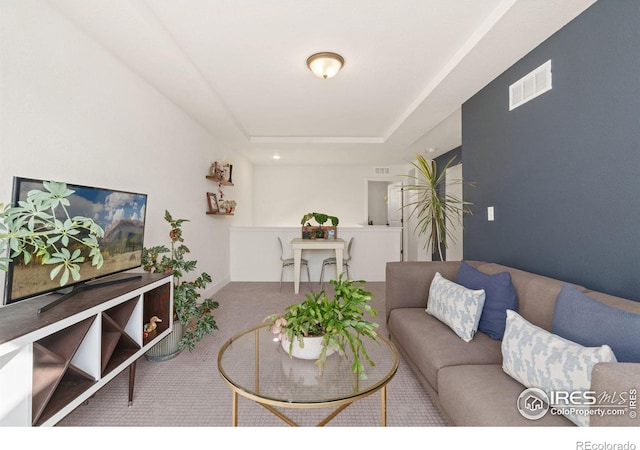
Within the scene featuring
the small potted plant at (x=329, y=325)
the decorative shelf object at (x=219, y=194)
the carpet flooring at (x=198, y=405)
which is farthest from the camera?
the decorative shelf object at (x=219, y=194)

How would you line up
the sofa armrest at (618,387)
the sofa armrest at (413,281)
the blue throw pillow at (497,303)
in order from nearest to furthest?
the sofa armrest at (618,387) < the blue throw pillow at (497,303) < the sofa armrest at (413,281)

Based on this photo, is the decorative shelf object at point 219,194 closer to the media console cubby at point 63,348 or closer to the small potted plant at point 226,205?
the small potted plant at point 226,205

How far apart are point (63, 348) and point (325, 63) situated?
238cm

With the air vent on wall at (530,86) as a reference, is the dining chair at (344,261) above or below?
below

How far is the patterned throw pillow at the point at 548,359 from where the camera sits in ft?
3.26

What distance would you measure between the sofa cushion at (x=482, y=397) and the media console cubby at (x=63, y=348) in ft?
5.55

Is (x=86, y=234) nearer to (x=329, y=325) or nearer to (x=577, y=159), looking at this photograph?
(x=329, y=325)

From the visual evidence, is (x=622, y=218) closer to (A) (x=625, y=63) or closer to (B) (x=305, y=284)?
(A) (x=625, y=63)

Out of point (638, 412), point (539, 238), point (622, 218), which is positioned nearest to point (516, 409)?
point (638, 412)

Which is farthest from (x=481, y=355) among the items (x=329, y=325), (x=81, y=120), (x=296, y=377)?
(x=81, y=120)

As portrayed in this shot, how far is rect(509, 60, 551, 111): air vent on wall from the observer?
194 centimetres

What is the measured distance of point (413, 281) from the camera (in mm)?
2375

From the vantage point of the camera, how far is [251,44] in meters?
2.09

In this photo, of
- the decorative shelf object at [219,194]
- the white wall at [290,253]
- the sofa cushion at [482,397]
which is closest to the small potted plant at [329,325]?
the sofa cushion at [482,397]
